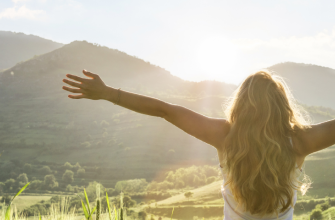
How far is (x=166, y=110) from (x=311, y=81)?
15117 centimetres

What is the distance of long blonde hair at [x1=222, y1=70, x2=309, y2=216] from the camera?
5.07 feet

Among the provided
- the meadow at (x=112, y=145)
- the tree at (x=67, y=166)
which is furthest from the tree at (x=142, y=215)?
the tree at (x=67, y=166)

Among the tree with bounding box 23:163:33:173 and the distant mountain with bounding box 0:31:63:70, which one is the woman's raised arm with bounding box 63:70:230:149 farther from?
the distant mountain with bounding box 0:31:63:70

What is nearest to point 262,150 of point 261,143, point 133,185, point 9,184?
point 261,143

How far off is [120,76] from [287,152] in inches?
6333

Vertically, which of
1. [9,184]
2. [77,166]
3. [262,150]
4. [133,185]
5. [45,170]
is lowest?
[133,185]

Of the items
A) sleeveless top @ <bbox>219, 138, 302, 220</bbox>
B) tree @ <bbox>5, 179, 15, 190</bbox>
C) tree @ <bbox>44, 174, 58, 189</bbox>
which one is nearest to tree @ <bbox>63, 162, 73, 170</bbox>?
tree @ <bbox>44, 174, 58, 189</bbox>

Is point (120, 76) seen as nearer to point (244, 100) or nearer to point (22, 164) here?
point (22, 164)

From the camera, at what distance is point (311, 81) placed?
130 meters

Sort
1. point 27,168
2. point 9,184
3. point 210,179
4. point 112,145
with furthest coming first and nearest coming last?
1. point 112,145
2. point 27,168
3. point 9,184
4. point 210,179

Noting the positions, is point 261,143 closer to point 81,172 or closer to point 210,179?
point 210,179

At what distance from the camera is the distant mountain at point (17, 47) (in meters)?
164

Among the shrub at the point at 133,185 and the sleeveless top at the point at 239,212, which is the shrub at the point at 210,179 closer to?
the shrub at the point at 133,185

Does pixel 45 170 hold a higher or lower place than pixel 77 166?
lower
